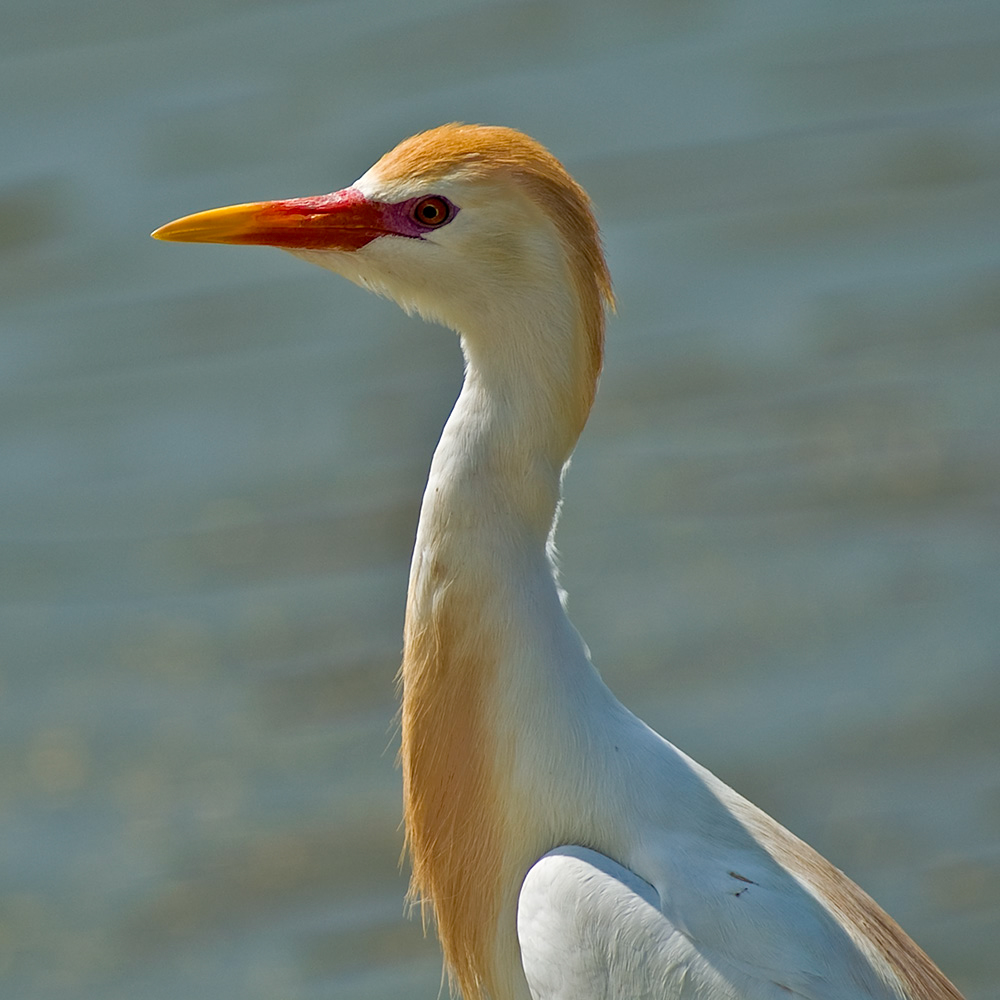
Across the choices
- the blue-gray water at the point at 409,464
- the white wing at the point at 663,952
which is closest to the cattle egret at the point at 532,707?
the white wing at the point at 663,952

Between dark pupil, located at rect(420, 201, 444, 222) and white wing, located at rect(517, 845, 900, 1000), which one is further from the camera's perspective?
A: dark pupil, located at rect(420, 201, 444, 222)

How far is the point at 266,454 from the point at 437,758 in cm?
399

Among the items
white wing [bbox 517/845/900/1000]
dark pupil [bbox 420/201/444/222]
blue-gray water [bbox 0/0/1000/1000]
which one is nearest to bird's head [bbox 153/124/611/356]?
dark pupil [bbox 420/201/444/222]

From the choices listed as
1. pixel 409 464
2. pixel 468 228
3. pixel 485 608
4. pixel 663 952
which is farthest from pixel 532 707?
pixel 409 464

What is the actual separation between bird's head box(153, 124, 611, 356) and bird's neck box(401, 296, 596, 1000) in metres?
0.06

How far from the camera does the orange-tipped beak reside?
8.70 feet

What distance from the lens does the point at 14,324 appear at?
7.33m

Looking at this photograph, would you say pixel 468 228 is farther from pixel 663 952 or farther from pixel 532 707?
pixel 663 952

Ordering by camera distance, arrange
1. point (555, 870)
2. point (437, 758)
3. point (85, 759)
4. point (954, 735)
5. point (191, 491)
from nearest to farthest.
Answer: point (555, 870) → point (437, 758) → point (954, 735) → point (85, 759) → point (191, 491)

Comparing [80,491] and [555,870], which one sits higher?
[555,870]

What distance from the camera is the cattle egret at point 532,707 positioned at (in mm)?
2490

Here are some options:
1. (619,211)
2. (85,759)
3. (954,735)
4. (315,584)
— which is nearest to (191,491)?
(315,584)

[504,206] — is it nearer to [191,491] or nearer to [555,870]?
[555,870]

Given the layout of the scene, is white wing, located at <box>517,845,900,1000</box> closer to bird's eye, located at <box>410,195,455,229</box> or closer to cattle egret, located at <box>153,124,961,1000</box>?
cattle egret, located at <box>153,124,961,1000</box>
